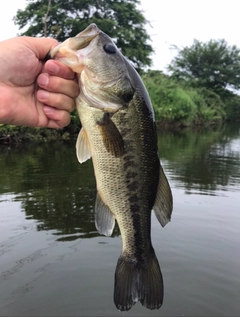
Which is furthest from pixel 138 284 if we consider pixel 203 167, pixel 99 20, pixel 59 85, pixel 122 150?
pixel 99 20

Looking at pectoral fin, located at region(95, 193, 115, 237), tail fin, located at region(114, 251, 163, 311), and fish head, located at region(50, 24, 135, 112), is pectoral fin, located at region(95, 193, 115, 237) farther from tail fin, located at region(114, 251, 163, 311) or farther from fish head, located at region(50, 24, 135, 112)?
fish head, located at region(50, 24, 135, 112)

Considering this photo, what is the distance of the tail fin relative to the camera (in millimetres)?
2535

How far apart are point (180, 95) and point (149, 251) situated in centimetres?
3308

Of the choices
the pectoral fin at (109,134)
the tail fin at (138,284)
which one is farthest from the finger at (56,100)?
the tail fin at (138,284)

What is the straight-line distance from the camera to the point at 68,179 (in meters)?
10.1

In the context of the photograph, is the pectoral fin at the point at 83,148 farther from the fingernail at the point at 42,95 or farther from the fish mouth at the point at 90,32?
the fish mouth at the point at 90,32

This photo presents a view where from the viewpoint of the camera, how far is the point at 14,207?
751 centimetres

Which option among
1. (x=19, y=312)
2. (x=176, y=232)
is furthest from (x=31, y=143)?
(x=19, y=312)

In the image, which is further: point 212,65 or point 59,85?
point 212,65

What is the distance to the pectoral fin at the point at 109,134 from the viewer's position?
2.24 m

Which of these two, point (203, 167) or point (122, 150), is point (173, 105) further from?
point (122, 150)

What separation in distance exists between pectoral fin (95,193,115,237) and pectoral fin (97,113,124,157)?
41 centimetres

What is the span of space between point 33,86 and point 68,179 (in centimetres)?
744

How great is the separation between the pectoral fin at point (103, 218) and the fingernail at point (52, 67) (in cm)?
86
